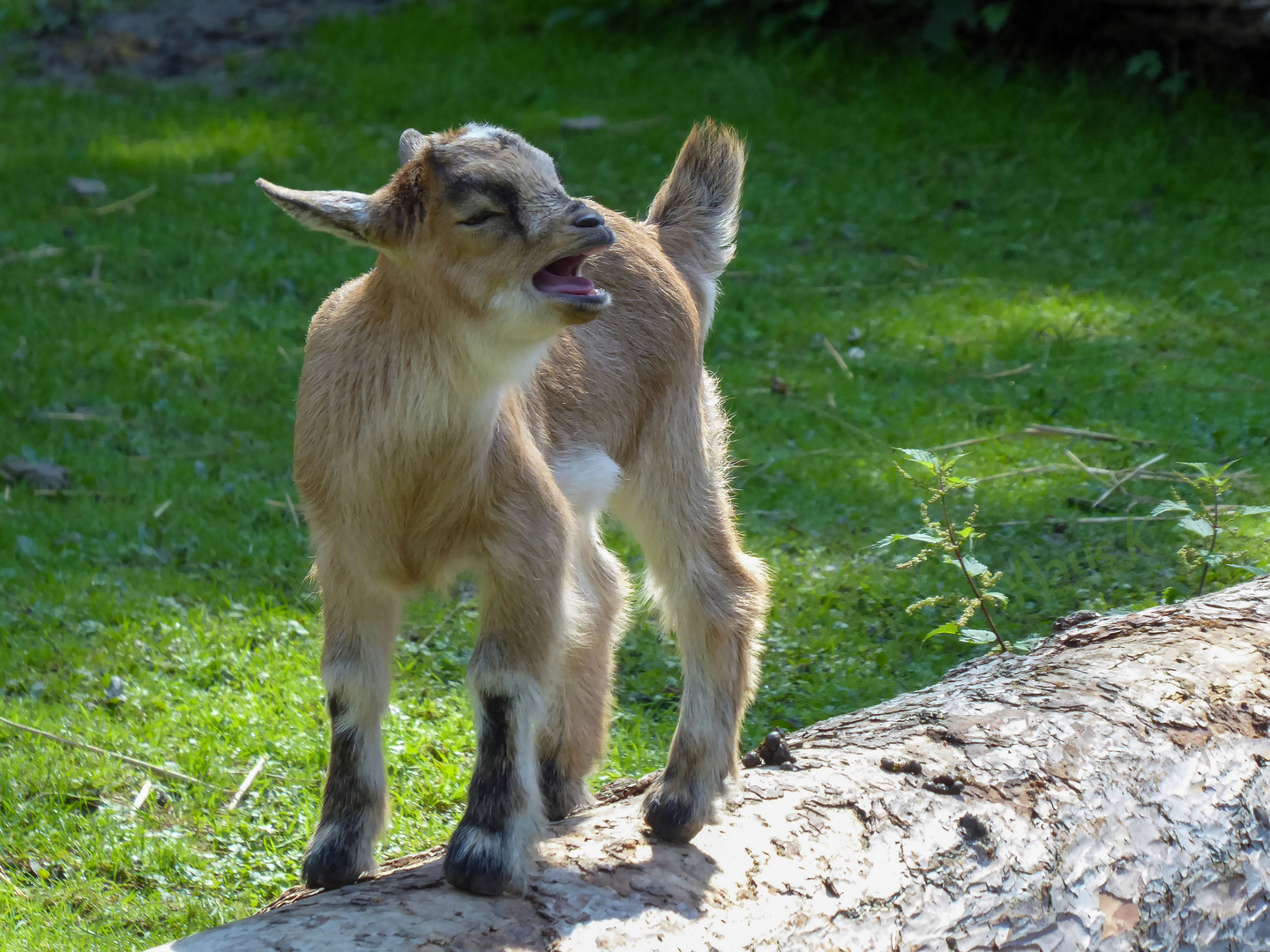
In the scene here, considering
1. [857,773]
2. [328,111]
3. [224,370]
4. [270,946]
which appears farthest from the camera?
[328,111]

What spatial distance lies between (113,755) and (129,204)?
19.3 ft

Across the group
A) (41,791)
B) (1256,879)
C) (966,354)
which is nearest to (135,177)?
(966,354)

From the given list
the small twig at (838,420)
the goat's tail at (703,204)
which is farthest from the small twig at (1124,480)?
the goat's tail at (703,204)

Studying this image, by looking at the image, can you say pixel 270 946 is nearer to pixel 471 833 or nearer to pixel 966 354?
pixel 471 833

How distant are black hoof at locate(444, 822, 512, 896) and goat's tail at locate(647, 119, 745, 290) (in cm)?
206

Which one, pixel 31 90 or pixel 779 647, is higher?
pixel 31 90

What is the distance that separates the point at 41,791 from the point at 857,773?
8.05 ft

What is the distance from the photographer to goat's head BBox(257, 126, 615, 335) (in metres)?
3.18

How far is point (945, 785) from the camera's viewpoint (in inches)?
129

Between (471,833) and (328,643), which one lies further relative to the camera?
(328,643)

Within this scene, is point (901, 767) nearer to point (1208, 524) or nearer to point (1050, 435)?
point (1208, 524)

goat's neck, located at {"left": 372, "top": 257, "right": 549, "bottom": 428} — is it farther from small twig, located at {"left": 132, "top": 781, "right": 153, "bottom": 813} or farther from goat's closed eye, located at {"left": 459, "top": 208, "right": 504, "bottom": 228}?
small twig, located at {"left": 132, "top": 781, "right": 153, "bottom": 813}

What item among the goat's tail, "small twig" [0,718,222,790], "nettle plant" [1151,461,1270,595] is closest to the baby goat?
the goat's tail

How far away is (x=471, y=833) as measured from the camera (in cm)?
308
